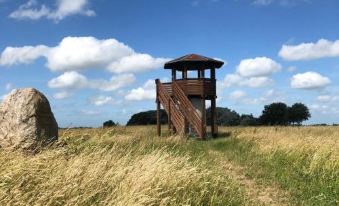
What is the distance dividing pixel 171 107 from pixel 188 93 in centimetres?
147

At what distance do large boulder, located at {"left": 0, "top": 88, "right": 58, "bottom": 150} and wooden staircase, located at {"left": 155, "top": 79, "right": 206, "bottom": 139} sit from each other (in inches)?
624

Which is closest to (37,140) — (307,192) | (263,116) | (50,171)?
(50,171)

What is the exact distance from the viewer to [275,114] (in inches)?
2724

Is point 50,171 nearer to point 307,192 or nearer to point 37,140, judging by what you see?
point 37,140

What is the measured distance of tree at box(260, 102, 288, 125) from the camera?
68438 millimetres

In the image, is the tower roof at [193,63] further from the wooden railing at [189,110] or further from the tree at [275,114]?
the tree at [275,114]

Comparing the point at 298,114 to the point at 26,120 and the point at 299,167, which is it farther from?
the point at 26,120

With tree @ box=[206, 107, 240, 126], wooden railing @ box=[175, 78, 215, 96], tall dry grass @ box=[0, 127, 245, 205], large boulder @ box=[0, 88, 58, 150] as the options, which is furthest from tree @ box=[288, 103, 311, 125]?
tall dry grass @ box=[0, 127, 245, 205]

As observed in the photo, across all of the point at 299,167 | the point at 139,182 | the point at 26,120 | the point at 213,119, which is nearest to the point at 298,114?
the point at 213,119

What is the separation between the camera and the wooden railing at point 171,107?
28.6 m

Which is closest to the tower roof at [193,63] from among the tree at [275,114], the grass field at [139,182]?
the grass field at [139,182]

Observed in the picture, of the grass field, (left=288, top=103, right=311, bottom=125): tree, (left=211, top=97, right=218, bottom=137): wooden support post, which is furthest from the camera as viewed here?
(left=288, top=103, right=311, bottom=125): tree

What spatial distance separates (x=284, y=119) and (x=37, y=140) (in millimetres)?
61133

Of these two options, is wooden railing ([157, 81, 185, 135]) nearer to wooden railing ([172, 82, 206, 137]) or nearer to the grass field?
wooden railing ([172, 82, 206, 137])
